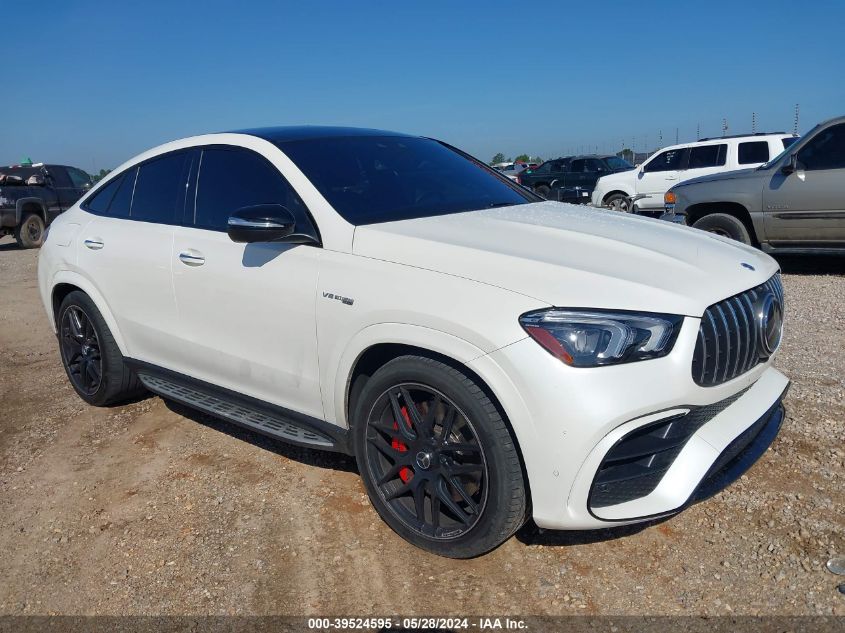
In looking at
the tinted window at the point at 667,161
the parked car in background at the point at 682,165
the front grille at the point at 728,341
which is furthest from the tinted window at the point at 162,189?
the tinted window at the point at 667,161

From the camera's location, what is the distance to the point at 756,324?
297 centimetres

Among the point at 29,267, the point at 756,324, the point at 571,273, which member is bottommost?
the point at 29,267

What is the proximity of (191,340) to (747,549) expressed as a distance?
283 cm

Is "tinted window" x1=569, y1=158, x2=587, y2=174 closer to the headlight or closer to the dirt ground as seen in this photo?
the dirt ground

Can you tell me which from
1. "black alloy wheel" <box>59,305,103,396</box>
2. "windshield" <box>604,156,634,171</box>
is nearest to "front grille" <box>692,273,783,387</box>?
"black alloy wheel" <box>59,305,103,396</box>

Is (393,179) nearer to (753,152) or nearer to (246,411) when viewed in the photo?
(246,411)

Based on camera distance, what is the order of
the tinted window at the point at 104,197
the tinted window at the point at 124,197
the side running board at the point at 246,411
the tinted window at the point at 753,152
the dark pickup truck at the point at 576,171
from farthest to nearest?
the dark pickup truck at the point at 576,171, the tinted window at the point at 753,152, the tinted window at the point at 104,197, the tinted window at the point at 124,197, the side running board at the point at 246,411

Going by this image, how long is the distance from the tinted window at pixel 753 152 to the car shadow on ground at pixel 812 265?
4332mm

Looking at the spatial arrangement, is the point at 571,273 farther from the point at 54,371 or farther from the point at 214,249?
the point at 54,371

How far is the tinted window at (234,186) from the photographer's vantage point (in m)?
3.68

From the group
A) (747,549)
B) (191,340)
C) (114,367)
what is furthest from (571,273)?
(114,367)

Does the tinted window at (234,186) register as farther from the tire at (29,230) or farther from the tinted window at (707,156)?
the tire at (29,230)

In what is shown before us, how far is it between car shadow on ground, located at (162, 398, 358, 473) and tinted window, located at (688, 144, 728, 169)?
12.5m

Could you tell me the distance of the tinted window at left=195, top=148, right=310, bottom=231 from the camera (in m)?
3.68
